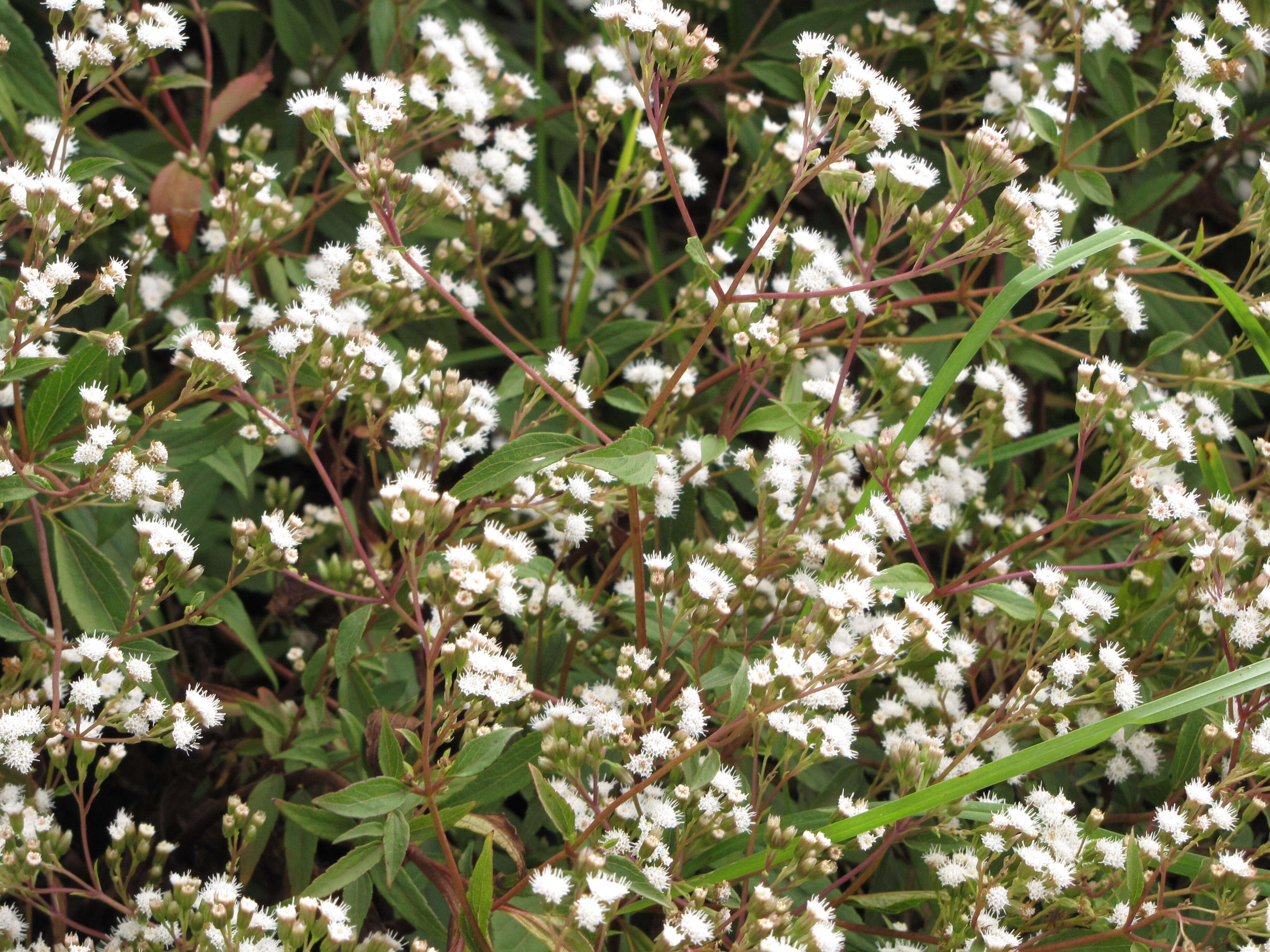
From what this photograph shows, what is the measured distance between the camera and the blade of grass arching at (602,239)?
252cm

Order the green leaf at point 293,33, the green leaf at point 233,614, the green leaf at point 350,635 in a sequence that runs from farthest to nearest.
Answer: the green leaf at point 293,33 → the green leaf at point 233,614 → the green leaf at point 350,635

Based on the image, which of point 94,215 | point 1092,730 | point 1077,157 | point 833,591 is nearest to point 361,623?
point 833,591

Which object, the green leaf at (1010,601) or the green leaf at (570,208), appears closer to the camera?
the green leaf at (1010,601)

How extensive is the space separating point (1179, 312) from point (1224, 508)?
1107 mm

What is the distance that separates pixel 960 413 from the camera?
114 inches

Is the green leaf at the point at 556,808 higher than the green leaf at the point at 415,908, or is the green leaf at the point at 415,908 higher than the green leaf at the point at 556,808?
the green leaf at the point at 556,808

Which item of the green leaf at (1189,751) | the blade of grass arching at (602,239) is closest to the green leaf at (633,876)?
the green leaf at (1189,751)

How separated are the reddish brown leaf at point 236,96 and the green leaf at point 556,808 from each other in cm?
171

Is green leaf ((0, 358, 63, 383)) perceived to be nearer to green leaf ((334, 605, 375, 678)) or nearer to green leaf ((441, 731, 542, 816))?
green leaf ((334, 605, 375, 678))

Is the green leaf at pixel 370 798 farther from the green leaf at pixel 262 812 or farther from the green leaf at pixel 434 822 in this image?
the green leaf at pixel 262 812

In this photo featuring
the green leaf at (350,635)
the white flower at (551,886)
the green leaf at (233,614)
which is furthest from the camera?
the green leaf at (233,614)

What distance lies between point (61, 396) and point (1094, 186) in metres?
2.09

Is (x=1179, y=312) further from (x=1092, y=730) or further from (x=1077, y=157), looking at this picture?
(x=1092, y=730)

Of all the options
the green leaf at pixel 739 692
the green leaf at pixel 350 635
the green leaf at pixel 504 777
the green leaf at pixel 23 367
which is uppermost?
the green leaf at pixel 23 367
